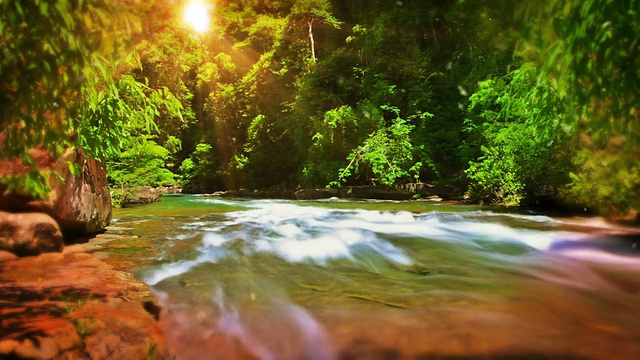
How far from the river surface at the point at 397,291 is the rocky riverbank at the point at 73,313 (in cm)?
27

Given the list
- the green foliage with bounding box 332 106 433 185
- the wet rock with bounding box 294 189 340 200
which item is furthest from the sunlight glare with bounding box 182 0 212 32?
the wet rock with bounding box 294 189 340 200

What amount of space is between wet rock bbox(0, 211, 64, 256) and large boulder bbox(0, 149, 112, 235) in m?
0.20

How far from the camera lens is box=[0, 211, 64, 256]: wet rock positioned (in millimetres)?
4066

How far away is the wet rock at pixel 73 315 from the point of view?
6.65 ft

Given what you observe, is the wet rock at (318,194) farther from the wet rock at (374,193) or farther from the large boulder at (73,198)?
the large boulder at (73,198)

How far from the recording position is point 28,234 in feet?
13.8

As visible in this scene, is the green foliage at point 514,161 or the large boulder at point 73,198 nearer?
the large boulder at point 73,198

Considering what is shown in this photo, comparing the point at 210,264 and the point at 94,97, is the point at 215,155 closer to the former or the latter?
the point at 210,264

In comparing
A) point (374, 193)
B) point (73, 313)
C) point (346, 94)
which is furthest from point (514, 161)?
point (73, 313)

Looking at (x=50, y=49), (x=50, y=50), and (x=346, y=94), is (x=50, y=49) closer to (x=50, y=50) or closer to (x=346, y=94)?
(x=50, y=50)

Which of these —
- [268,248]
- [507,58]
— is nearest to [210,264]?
[268,248]

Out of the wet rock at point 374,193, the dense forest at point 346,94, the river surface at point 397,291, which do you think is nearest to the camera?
the dense forest at point 346,94

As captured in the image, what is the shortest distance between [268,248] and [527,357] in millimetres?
3986

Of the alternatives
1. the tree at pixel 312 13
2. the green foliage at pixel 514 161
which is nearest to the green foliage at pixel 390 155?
the green foliage at pixel 514 161
